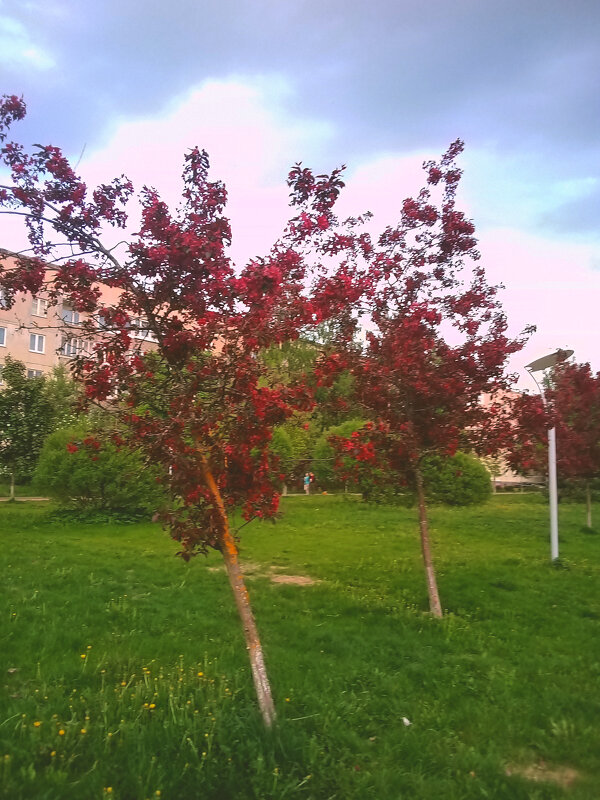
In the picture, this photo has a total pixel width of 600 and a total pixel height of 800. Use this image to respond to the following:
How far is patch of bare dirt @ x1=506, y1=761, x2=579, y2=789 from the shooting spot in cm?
319

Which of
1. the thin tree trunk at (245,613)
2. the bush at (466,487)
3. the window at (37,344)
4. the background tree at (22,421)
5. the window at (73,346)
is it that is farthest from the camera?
the window at (37,344)

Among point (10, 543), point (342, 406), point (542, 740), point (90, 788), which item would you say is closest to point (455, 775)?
point (542, 740)

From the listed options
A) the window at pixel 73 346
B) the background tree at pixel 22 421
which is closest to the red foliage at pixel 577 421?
the window at pixel 73 346

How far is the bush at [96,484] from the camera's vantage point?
15.0m

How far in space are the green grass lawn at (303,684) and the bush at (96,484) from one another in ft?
19.6

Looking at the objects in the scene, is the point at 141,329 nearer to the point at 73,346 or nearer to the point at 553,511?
the point at 73,346

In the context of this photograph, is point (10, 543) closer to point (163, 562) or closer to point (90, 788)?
point (163, 562)

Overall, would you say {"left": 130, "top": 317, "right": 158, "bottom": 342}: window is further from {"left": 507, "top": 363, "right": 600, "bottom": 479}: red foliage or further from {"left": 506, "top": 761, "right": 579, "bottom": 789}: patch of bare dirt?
{"left": 507, "top": 363, "right": 600, "bottom": 479}: red foliage

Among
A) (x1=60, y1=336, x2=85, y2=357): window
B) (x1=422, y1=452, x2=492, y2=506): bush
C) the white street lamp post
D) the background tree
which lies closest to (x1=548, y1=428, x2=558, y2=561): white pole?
the white street lamp post

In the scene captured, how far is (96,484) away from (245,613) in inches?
485

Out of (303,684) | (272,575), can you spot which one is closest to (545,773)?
(303,684)

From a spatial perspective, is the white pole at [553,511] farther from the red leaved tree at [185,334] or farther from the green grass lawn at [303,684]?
the red leaved tree at [185,334]

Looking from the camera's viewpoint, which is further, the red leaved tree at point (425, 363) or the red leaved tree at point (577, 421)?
the red leaved tree at point (577, 421)

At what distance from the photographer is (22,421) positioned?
18.2 meters
